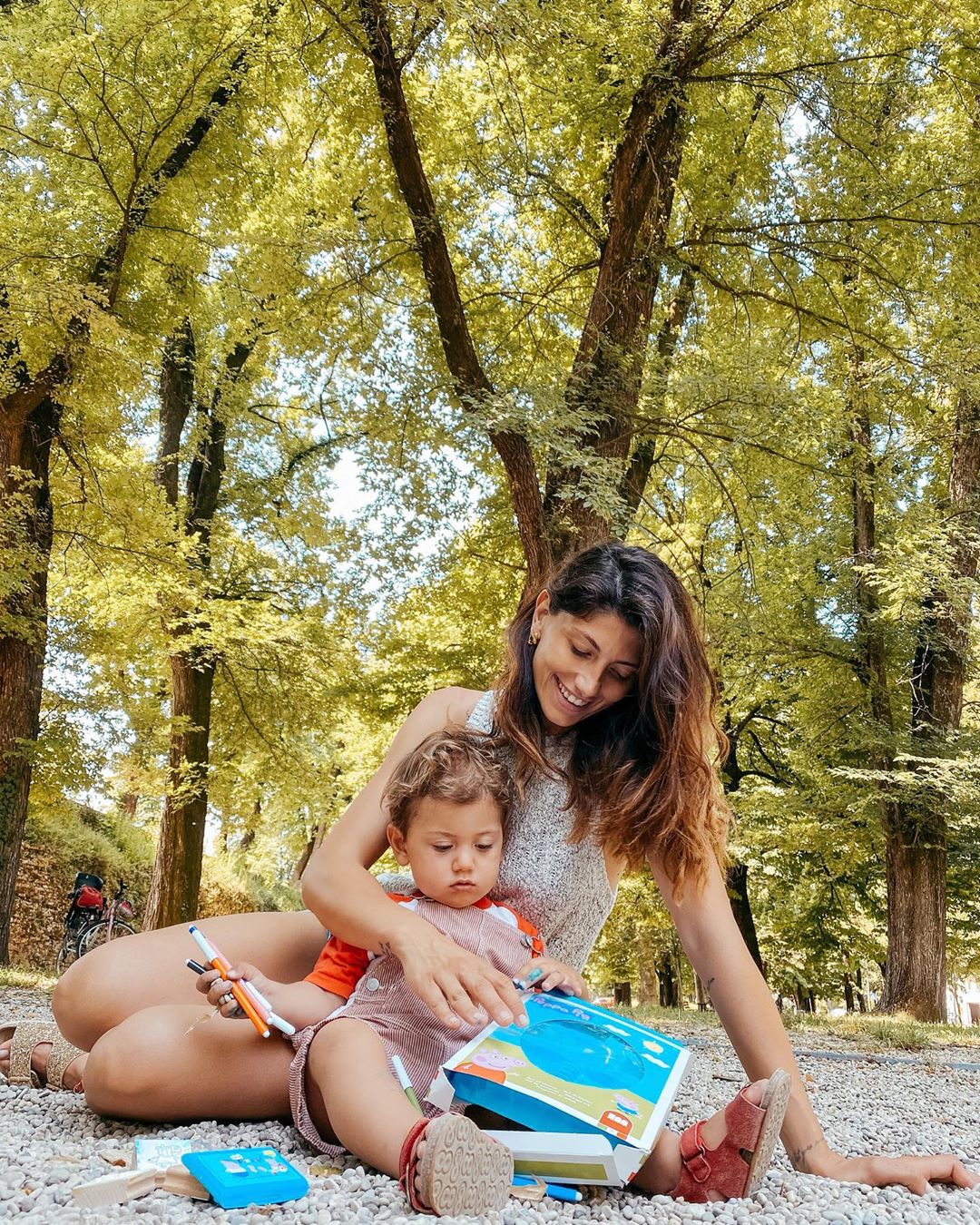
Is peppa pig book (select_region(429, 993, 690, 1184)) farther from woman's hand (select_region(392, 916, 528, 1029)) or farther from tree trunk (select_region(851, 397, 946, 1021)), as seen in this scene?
tree trunk (select_region(851, 397, 946, 1021))

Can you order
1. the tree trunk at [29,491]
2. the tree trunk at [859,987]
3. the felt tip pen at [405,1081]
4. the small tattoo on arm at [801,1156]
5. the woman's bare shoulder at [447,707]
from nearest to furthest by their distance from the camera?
the felt tip pen at [405,1081] → the small tattoo on arm at [801,1156] → the woman's bare shoulder at [447,707] → the tree trunk at [29,491] → the tree trunk at [859,987]

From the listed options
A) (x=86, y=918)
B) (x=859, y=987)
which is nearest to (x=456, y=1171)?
(x=86, y=918)

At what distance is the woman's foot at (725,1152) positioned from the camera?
170cm

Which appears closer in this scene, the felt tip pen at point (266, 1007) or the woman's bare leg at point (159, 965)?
the felt tip pen at point (266, 1007)

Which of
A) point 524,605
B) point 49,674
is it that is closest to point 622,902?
point 49,674

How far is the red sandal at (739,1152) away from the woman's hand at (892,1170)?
1.01 feet

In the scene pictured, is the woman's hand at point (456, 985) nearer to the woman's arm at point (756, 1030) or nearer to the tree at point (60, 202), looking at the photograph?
the woman's arm at point (756, 1030)

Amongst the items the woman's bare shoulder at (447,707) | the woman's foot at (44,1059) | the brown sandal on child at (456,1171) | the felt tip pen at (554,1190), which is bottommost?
the woman's foot at (44,1059)

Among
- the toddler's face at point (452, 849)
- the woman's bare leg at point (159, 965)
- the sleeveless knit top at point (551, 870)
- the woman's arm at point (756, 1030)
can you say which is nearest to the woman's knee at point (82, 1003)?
the woman's bare leg at point (159, 965)

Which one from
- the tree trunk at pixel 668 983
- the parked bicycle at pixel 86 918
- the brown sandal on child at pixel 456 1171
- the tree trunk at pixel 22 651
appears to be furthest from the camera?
the tree trunk at pixel 668 983

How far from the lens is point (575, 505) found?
23.6 ft

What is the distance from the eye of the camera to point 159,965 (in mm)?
2494

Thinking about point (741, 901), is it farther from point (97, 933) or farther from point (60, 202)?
point (60, 202)

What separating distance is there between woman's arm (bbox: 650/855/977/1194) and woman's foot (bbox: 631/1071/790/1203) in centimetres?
24
